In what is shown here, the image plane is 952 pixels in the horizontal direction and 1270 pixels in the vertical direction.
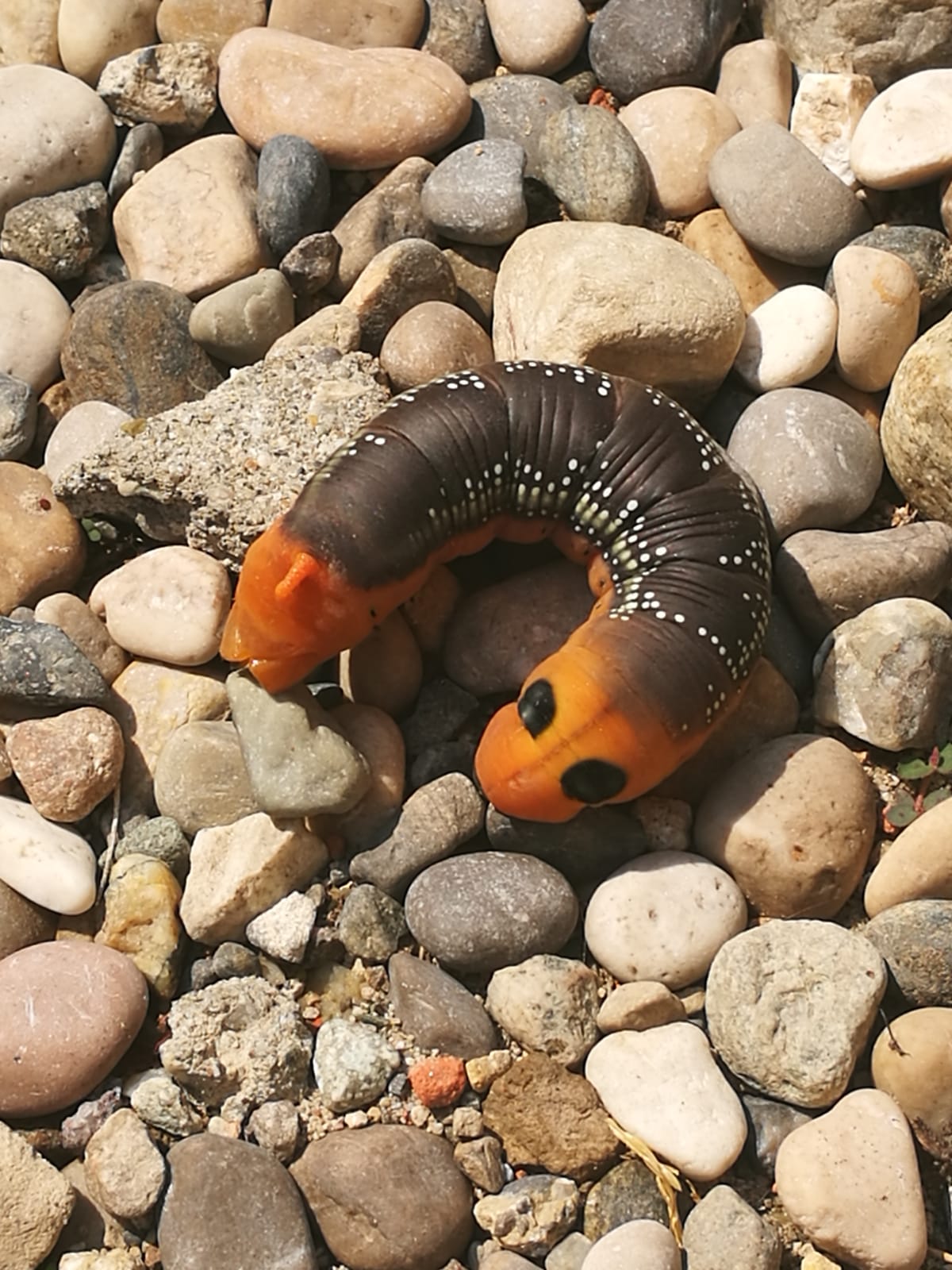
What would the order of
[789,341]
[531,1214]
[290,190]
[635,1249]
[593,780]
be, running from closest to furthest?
[635,1249] → [531,1214] → [593,780] → [789,341] → [290,190]

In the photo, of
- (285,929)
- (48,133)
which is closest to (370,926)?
(285,929)

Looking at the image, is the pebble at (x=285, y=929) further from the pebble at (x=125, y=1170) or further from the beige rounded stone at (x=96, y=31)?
the beige rounded stone at (x=96, y=31)

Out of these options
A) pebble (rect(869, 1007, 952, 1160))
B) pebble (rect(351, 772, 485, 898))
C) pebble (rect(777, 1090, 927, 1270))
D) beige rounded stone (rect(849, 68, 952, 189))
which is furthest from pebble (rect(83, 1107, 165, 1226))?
beige rounded stone (rect(849, 68, 952, 189))

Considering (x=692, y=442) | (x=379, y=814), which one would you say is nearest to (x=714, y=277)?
(x=692, y=442)

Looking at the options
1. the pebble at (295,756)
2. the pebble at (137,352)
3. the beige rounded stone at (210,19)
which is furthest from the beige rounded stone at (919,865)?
the beige rounded stone at (210,19)

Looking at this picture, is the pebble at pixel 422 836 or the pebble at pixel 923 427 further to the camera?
the pebble at pixel 923 427

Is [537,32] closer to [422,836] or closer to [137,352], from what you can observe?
[137,352]

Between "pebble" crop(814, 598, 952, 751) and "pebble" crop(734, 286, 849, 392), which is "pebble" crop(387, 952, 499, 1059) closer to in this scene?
"pebble" crop(814, 598, 952, 751)
